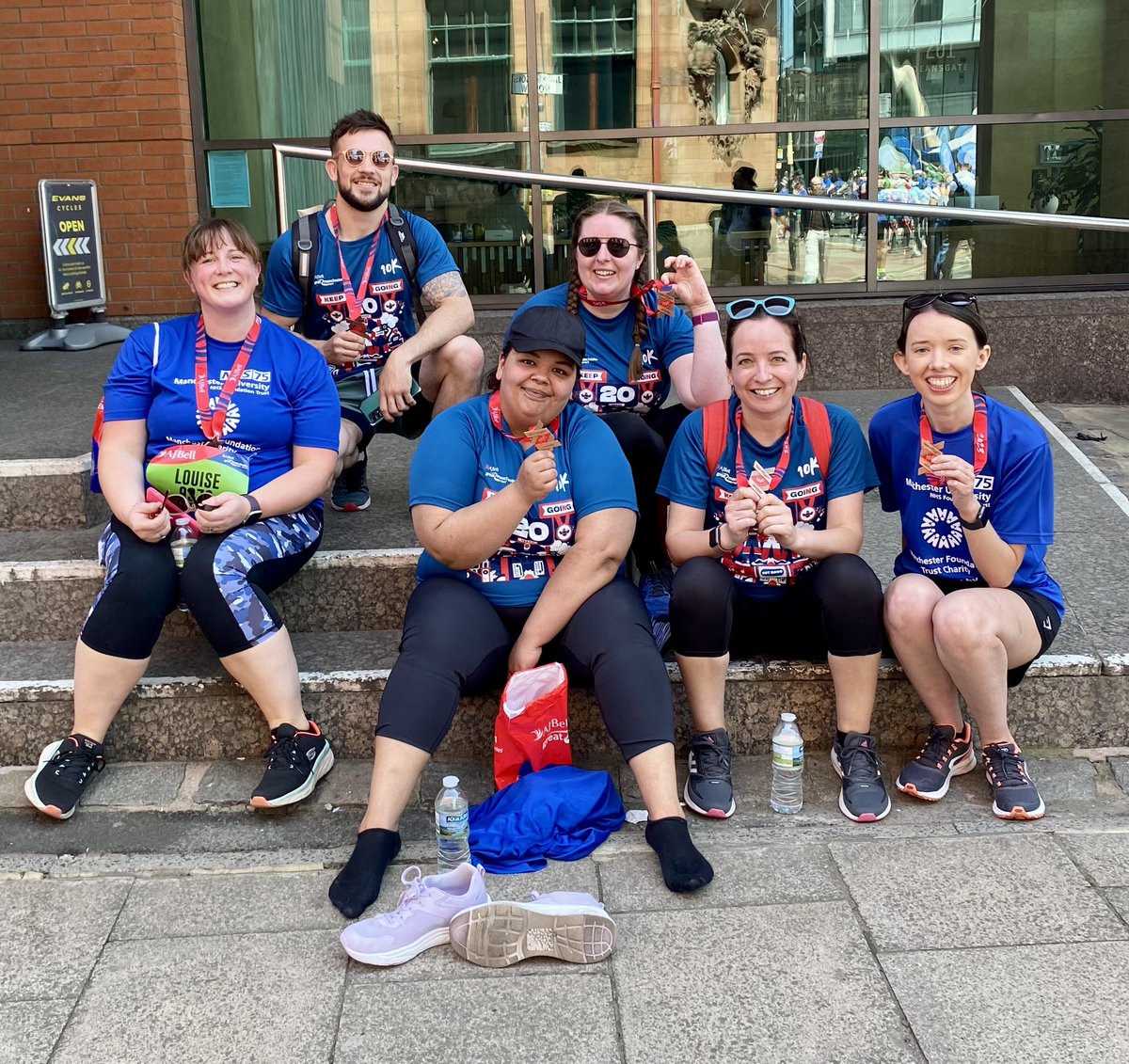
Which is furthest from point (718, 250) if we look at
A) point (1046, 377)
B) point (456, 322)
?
point (456, 322)

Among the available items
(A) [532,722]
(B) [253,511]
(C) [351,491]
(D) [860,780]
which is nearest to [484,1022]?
(A) [532,722]

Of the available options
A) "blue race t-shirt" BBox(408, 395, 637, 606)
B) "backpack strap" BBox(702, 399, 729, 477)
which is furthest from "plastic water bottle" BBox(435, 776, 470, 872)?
"backpack strap" BBox(702, 399, 729, 477)

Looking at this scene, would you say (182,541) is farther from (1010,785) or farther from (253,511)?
(1010,785)

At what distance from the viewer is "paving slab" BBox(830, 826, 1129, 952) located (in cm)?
262

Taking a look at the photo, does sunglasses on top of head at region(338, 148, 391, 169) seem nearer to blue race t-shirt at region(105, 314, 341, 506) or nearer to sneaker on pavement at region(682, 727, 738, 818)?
blue race t-shirt at region(105, 314, 341, 506)

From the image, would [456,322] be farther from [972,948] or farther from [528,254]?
[528,254]

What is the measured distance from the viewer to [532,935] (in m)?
2.54

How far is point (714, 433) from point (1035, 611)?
95 centimetres

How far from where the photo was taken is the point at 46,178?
22.9 ft

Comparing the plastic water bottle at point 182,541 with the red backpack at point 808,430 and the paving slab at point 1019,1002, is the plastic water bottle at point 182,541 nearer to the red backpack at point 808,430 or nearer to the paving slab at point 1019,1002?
the red backpack at point 808,430

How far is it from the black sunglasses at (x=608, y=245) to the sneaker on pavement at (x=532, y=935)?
1917mm

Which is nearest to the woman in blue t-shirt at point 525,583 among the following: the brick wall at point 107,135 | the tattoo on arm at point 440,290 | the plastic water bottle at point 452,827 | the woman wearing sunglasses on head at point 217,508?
the plastic water bottle at point 452,827

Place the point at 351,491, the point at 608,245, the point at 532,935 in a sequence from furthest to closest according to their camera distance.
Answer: the point at 351,491, the point at 608,245, the point at 532,935

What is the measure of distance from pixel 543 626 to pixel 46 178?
533cm
